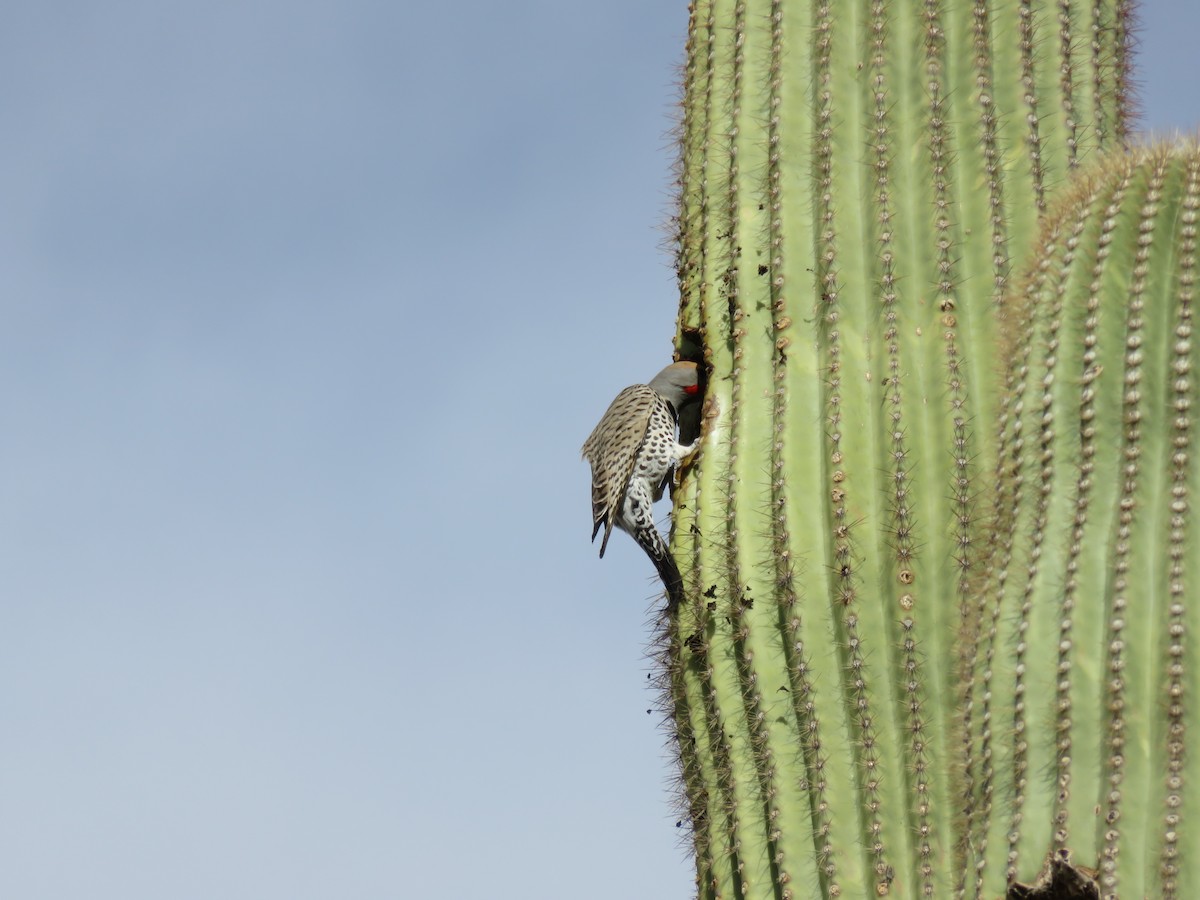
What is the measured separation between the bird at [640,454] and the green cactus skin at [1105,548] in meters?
1.72

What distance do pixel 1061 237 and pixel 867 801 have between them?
1.39 metres

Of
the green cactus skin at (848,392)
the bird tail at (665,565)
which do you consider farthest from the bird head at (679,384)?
the bird tail at (665,565)

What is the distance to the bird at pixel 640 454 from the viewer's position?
4746 millimetres

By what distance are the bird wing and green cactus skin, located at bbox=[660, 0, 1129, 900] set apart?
0.66m

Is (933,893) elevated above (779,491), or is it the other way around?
(779,491)

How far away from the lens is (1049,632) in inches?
111

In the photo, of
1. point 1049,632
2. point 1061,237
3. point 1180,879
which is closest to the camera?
point 1180,879

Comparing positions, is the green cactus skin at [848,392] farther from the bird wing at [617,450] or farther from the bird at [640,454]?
the bird wing at [617,450]

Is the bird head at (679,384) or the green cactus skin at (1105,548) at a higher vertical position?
the bird head at (679,384)

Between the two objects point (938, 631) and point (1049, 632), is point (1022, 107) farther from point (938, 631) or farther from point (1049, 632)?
point (1049, 632)

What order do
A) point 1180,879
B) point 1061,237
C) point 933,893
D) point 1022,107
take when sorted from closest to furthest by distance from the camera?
point 1180,879, point 1061,237, point 933,893, point 1022,107

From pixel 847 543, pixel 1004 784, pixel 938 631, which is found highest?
pixel 847 543

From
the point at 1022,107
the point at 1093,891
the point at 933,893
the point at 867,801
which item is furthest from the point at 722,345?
the point at 1093,891

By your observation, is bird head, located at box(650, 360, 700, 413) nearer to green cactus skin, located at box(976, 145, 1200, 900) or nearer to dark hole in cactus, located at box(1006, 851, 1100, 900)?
green cactus skin, located at box(976, 145, 1200, 900)
